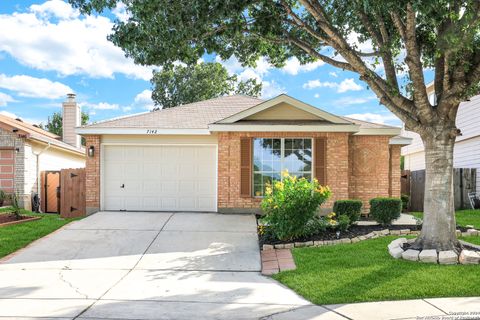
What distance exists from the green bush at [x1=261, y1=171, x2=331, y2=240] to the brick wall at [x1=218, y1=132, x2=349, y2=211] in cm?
328

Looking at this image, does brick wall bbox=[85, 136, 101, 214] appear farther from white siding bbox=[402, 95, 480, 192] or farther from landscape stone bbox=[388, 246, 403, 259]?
white siding bbox=[402, 95, 480, 192]

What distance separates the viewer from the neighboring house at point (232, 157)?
1247 cm

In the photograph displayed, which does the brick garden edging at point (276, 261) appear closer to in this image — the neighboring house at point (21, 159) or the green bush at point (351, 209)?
the green bush at point (351, 209)

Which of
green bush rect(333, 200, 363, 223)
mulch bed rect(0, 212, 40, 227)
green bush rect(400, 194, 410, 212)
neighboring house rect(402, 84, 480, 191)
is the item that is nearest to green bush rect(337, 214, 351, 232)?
green bush rect(333, 200, 363, 223)

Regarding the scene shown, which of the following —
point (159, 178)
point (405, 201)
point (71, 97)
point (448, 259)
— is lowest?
point (448, 259)

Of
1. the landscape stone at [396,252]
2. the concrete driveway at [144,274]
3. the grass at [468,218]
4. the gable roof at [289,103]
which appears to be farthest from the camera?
the gable roof at [289,103]

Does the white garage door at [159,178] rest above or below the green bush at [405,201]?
above

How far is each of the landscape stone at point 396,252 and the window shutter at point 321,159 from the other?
4.61 meters

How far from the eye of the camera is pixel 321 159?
12461 mm

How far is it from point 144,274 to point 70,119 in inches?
597

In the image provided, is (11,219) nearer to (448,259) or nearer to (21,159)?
(21,159)

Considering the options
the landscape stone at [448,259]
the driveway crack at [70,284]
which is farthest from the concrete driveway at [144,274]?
the landscape stone at [448,259]

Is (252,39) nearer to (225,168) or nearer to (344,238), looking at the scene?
(225,168)

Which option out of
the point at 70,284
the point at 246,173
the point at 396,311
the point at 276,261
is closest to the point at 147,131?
the point at 246,173
